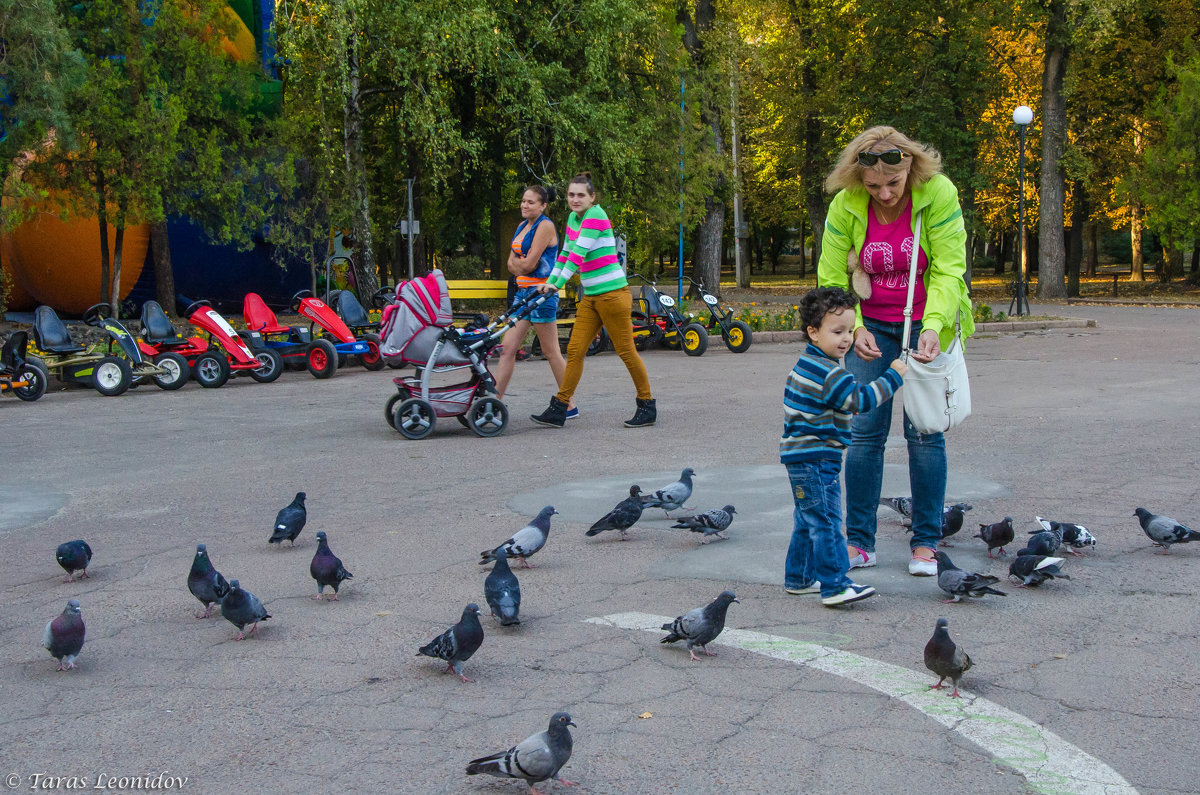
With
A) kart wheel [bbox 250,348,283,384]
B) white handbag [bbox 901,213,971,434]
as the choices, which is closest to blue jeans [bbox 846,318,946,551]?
white handbag [bbox 901,213,971,434]

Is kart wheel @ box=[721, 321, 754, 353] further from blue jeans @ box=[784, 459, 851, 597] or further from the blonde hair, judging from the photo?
blue jeans @ box=[784, 459, 851, 597]

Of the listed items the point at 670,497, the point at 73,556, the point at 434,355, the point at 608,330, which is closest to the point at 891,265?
the point at 670,497

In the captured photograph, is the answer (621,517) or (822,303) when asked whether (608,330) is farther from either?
(822,303)

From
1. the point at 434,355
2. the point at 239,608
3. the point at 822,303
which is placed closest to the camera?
the point at 239,608

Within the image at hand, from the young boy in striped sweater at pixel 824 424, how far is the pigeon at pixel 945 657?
947 millimetres

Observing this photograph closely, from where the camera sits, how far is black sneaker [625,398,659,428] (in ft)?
33.6

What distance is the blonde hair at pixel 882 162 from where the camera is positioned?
5012 millimetres

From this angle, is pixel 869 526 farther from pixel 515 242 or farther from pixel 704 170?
pixel 704 170

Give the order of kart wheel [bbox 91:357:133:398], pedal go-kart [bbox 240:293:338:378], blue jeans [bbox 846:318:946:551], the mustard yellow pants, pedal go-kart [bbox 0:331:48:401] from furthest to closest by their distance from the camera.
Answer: pedal go-kart [bbox 240:293:338:378] → kart wheel [bbox 91:357:133:398] → pedal go-kart [bbox 0:331:48:401] → the mustard yellow pants → blue jeans [bbox 846:318:946:551]

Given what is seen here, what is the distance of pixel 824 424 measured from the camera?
4770 millimetres

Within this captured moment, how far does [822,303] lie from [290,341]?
1216 centimetres

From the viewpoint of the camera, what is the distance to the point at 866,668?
4.12 meters

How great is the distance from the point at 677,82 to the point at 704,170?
2314mm

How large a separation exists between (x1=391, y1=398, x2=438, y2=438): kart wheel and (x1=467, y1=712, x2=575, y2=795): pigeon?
6.87 m
